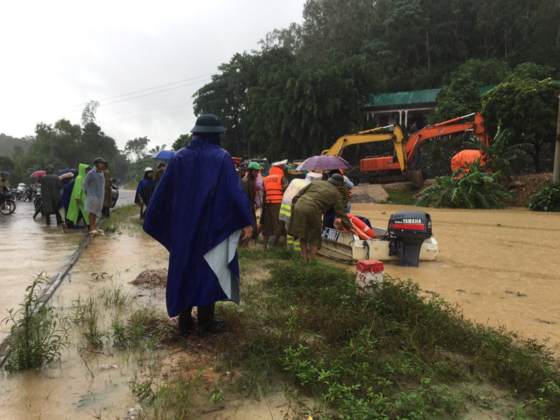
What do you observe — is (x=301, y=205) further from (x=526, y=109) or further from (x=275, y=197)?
(x=526, y=109)

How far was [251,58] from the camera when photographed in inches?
1411

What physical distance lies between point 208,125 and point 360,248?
394 cm

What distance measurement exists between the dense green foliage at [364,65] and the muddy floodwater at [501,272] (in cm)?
1754

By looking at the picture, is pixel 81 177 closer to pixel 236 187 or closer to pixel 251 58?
pixel 236 187

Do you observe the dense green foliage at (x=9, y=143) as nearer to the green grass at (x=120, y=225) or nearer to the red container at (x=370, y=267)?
the green grass at (x=120, y=225)

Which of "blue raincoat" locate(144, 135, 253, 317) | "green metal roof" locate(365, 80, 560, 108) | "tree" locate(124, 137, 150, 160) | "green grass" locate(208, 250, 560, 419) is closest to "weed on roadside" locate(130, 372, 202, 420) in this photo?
"green grass" locate(208, 250, 560, 419)

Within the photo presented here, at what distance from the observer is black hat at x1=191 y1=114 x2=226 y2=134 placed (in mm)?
3680

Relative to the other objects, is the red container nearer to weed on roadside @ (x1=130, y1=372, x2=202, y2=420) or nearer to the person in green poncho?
weed on roadside @ (x1=130, y1=372, x2=202, y2=420)

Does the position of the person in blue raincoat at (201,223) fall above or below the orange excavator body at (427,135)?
below

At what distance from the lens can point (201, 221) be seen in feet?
11.6

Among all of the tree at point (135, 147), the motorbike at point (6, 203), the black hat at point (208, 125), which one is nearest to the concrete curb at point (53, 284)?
the black hat at point (208, 125)

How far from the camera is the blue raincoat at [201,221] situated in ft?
11.4

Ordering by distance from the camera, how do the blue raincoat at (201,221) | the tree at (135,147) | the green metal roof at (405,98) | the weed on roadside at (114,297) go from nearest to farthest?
the blue raincoat at (201,221)
the weed on roadside at (114,297)
the green metal roof at (405,98)
the tree at (135,147)

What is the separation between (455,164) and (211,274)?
632 inches
